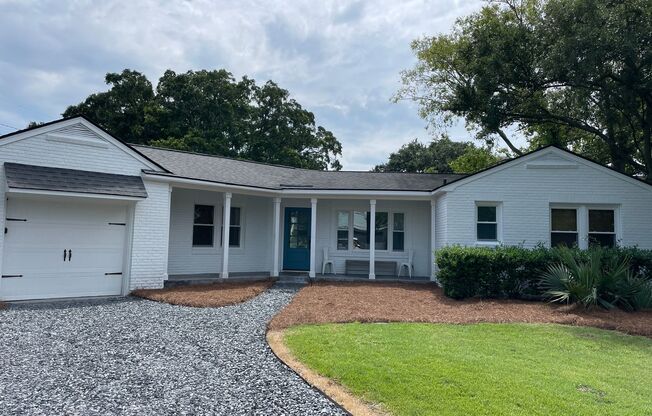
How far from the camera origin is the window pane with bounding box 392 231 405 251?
49.3 ft

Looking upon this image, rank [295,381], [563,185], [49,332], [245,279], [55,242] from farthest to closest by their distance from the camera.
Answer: [245,279] → [563,185] → [55,242] → [49,332] → [295,381]

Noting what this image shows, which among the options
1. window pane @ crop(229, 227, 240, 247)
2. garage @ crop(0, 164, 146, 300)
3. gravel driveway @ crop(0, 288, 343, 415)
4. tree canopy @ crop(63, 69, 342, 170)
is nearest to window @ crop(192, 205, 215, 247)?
window pane @ crop(229, 227, 240, 247)

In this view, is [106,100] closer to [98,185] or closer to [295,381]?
[98,185]

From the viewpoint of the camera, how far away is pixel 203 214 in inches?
547

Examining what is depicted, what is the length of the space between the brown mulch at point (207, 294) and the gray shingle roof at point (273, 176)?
10.4 ft

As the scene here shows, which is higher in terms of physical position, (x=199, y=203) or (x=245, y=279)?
(x=199, y=203)

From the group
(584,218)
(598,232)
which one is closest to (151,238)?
(584,218)

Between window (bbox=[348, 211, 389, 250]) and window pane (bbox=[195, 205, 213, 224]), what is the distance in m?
5.13

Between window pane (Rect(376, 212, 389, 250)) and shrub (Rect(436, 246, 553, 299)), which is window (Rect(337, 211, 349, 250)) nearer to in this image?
window pane (Rect(376, 212, 389, 250))

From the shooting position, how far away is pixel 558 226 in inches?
491

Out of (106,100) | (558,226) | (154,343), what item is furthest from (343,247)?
(106,100)

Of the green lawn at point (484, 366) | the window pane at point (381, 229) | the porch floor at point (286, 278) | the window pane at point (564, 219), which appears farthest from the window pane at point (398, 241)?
the green lawn at point (484, 366)

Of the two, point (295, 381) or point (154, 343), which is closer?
point (295, 381)

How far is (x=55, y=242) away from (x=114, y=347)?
16.7 ft
